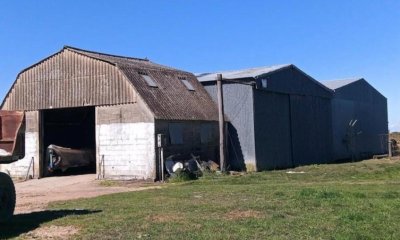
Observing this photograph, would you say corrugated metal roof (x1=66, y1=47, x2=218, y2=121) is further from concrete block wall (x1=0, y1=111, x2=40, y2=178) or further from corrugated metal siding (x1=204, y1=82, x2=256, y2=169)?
concrete block wall (x1=0, y1=111, x2=40, y2=178)

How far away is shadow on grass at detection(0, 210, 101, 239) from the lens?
11523mm

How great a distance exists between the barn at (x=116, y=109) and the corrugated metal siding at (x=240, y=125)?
1007 millimetres

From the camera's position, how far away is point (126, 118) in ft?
93.0

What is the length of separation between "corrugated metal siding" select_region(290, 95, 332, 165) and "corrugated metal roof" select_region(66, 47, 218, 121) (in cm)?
666

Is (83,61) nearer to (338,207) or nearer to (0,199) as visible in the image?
(0,199)

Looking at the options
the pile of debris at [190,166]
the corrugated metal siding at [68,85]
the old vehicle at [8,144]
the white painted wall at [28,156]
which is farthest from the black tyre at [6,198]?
the white painted wall at [28,156]

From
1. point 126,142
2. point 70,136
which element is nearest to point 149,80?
point 126,142

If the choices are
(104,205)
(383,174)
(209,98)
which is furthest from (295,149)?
(104,205)

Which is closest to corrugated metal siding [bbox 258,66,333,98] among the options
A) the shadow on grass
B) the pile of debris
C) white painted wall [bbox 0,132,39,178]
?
the pile of debris

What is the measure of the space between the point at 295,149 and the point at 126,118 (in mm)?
13489

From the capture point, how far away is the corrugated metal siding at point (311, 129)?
37.1 metres

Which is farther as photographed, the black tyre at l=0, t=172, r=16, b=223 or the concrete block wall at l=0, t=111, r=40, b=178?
the concrete block wall at l=0, t=111, r=40, b=178

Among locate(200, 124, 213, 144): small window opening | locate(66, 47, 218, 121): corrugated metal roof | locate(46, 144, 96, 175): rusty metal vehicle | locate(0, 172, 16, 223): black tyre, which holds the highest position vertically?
locate(66, 47, 218, 121): corrugated metal roof

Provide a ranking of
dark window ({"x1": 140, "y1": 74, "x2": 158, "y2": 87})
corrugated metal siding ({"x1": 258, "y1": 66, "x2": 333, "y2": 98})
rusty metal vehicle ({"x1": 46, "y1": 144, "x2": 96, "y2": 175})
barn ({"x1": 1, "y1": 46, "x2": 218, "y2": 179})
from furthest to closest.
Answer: corrugated metal siding ({"x1": 258, "y1": 66, "x2": 333, "y2": 98}) → rusty metal vehicle ({"x1": 46, "y1": 144, "x2": 96, "y2": 175}) → dark window ({"x1": 140, "y1": 74, "x2": 158, "y2": 87}) → barn ({"x1": 1, "y1": 46, "x2": 218, "y2": 179})
